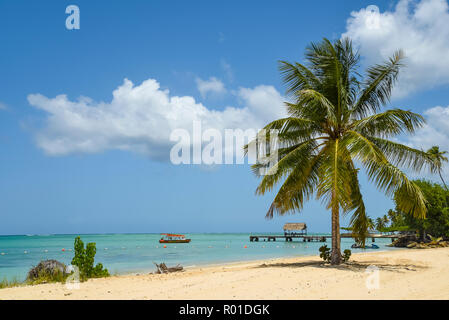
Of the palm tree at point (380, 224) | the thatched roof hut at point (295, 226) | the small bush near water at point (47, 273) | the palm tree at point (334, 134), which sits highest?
the palm tree at point (334, 134)

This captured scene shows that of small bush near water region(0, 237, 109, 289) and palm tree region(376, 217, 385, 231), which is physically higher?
small bush near water region(0, 237, 109, 289)

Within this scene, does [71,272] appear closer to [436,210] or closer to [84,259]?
[84,259]

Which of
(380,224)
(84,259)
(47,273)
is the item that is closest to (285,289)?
(84,259)

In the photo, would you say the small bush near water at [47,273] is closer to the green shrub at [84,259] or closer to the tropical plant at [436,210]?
the green shrub at [84,259]

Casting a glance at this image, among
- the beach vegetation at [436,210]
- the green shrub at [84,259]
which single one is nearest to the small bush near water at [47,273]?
the green shrub at [84,259]

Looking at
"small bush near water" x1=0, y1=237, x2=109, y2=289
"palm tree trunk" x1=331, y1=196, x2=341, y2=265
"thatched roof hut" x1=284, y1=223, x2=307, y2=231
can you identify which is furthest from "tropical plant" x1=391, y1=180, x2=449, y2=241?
"small bush near water" x1=0, y1=237, x2=109, y2=289

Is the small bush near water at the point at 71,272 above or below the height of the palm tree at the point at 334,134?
below

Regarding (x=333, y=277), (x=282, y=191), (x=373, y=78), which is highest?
(x=373, y=78)

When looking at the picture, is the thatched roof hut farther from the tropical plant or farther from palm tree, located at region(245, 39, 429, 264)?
palm tree, located at region(245, 39, 429, 264)

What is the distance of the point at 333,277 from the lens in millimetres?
9609
